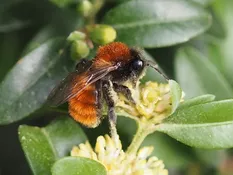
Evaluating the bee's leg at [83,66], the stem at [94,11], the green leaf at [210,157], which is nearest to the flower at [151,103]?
the bee's leg at [83,66]

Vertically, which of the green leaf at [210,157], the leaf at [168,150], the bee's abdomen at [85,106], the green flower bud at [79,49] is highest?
the green flower bud at [79,49]

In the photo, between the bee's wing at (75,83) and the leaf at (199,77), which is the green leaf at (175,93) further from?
the leaf at (199,77)

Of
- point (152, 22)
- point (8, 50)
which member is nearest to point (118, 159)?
point (152, 22)

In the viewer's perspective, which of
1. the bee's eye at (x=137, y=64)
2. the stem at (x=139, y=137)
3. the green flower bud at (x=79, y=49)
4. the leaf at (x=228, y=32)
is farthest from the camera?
the leaf at (x=228, y=32)

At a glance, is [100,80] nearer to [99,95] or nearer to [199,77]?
[99,95]

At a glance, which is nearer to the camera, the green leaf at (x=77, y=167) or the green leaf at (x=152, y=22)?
the green leaf at (x=77, y=167)

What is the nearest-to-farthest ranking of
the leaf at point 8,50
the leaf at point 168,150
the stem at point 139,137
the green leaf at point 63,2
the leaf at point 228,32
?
1. the stem at point 139,137
2. the green leaf at point 63,2
3. the leaf at point 168,150
4. the leaf at point 8,50
5. the leaf at point 228,32

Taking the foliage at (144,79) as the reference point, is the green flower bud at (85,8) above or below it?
above
